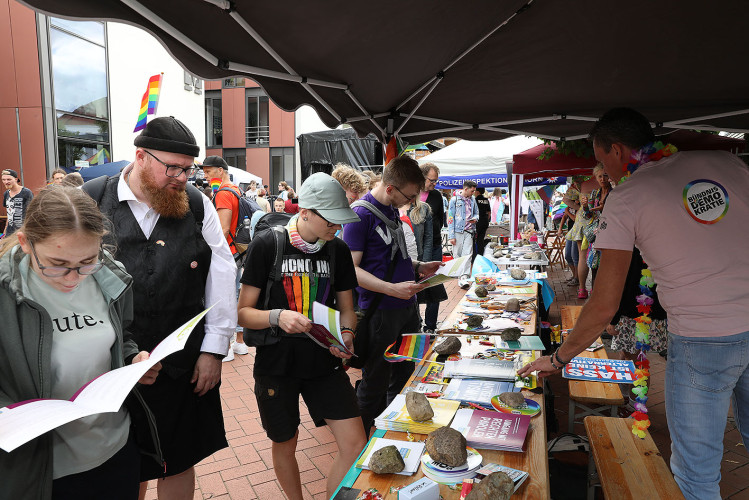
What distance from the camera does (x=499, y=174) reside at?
9.48 m

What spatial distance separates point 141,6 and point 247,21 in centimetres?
42

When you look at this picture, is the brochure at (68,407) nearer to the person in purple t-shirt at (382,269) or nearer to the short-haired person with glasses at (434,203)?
the person in purple t-shirt at (382,269)

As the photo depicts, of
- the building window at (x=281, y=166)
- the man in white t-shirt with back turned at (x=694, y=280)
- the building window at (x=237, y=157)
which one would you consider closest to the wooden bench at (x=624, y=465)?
the man in white t-shirt with back turned at (x=694, y=280)

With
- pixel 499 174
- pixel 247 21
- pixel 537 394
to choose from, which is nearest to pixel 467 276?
pixel 499 174

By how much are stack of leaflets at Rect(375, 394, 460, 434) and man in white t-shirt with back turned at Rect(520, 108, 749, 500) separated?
0.61 meters

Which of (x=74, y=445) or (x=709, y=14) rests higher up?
(x=709, y=14)

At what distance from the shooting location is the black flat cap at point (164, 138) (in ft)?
6.24

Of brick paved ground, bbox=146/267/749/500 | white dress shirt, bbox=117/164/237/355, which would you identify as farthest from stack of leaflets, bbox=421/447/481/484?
brick paved ground, bbox=146/267/749/500

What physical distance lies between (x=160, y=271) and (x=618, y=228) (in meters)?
1.71

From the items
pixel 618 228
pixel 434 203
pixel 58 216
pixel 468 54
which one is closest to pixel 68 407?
pixel 58 216

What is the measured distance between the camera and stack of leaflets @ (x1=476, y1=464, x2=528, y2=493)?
1.51 metres

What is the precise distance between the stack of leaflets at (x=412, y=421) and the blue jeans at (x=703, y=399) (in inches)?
32.4

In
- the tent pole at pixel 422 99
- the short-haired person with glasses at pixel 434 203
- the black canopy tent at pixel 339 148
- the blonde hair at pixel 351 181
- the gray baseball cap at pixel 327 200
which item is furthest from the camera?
the black canopy tent at pixel 339 148

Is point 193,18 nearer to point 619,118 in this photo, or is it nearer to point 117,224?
point 117,224
